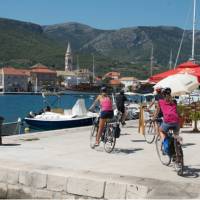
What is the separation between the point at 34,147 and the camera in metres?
13.1

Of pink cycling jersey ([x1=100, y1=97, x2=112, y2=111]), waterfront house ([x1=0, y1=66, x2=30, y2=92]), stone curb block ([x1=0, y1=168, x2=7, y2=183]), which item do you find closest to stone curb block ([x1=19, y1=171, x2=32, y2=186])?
stone curb block ([x1=0, y1=168, x2=7, y2=183])

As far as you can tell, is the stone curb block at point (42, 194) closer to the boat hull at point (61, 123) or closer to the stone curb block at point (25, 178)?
the stone curb block at point (25, 178)

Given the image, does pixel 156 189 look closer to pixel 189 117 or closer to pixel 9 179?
pixel 9 179

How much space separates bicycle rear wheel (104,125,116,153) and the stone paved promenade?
0.14 meters

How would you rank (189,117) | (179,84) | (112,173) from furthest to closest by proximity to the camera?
(189,117), (179,84), (112,173)

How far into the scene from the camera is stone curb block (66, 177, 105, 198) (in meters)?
8.10

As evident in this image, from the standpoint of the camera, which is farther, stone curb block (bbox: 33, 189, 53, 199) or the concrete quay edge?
stone curb block (bbox: 33, 189, 53, 199)

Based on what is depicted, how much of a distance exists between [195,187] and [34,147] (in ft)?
21.0

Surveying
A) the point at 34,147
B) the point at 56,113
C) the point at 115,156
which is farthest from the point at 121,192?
the point at 56,113

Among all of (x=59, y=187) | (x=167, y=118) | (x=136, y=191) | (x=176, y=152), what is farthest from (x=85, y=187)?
(x=167, y=118)

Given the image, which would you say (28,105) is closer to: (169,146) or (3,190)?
(3,190)

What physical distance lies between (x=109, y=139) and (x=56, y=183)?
3757 mm

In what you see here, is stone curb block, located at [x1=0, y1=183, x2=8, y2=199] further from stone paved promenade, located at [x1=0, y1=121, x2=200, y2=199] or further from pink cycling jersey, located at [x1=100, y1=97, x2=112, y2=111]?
pink cycling jersey, located at [x1=100, y1=97, x2=112, y2=111]

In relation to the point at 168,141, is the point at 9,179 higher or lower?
lower
